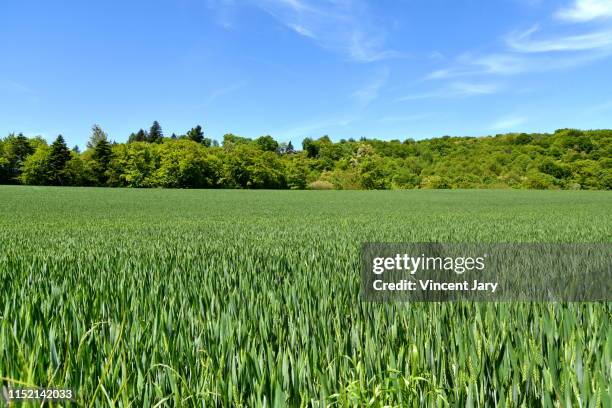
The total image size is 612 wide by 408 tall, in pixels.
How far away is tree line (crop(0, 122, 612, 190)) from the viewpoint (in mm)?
69125

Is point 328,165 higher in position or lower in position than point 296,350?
higher

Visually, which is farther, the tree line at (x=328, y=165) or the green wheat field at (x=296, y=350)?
the tree line at (x=328, y=165)

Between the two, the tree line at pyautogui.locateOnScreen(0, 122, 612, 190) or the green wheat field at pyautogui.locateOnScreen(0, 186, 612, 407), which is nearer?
the green wheat field at pyautogui.locateOnScreen(0, 186, 612, 407)

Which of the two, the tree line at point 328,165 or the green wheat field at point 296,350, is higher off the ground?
the tree line at point 328,165

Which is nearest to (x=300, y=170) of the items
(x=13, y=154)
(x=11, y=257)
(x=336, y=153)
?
(x=336, y=153)

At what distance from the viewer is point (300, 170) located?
85.7 m

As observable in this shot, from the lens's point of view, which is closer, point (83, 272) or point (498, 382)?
point (498, 382)

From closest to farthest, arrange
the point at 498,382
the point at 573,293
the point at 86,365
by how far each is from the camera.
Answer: the point at 498,382, the point at 86,365, the point at 573,293

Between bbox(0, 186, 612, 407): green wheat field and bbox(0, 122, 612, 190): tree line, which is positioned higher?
bbox(0, 122, 612, 190): tree line

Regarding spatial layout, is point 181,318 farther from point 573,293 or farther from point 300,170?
point 300,170

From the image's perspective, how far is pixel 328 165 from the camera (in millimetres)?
97938

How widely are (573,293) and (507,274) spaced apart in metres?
0.91

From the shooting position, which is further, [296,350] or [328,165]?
[328,165]

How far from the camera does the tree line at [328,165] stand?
69.1 m
